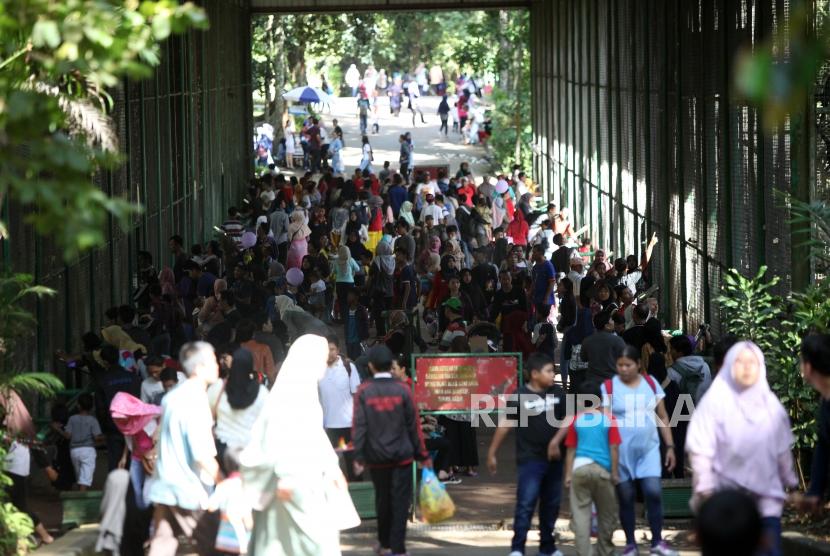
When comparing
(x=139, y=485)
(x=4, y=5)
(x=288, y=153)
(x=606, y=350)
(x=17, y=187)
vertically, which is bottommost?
(x=139, y=485)

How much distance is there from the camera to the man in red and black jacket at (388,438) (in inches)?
365

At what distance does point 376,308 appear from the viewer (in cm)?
2012

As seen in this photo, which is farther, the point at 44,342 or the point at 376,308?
the point at 376,308

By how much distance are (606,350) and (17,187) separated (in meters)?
5.37

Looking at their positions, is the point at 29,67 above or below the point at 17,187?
above

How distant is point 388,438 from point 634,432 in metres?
1.48

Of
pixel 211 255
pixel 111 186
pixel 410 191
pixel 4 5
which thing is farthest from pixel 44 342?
pixel 410 191

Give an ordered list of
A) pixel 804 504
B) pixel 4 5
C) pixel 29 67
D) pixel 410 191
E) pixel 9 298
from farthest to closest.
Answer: pixel 410 191
pixel 9 298
pixel 29 67
pixel 804 504
pixel 4 5

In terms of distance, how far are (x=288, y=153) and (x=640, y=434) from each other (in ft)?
129

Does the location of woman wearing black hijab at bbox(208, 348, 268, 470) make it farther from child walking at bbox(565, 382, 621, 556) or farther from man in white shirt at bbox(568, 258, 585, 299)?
man in white shirt at bbox(568, 258, 585, 299)

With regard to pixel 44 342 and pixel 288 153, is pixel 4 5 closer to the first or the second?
pixel 44 342

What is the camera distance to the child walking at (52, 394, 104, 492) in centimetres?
1166

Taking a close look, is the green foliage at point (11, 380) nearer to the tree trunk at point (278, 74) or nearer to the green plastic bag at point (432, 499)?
the green plastic bag at point (432, 499)

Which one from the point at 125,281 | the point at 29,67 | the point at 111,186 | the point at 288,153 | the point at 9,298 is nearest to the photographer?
the point at 29,67
